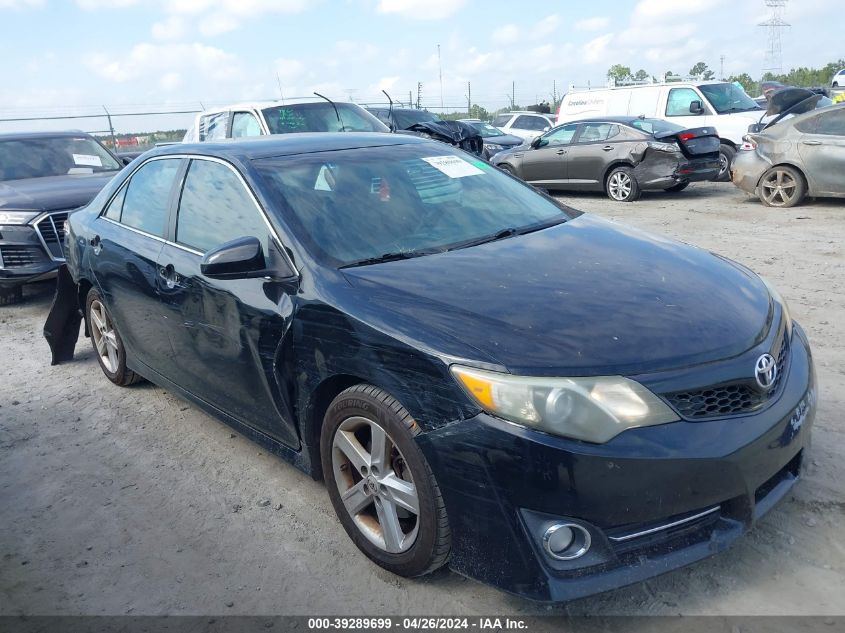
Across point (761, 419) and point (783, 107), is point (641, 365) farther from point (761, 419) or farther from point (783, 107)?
point (783, 107)

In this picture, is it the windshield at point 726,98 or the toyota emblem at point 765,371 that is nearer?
the toyota emblem at point 765,371

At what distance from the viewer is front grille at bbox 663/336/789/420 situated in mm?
2438

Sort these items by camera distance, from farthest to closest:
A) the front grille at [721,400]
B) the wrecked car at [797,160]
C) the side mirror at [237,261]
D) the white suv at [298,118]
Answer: the wrecked car at [797,160]
the white suv at [298,118]
the side mirror at [237,261]
the front grille at [721,400]

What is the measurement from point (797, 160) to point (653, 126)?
269 cm

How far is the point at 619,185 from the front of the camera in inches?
506

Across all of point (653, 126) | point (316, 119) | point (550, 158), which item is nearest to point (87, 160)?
point (316, 119)

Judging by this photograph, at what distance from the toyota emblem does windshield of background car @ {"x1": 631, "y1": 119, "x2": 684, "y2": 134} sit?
10585 millimetres

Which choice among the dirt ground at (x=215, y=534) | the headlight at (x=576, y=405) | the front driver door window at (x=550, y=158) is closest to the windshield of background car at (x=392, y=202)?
the headlight at (x=576, y=405)

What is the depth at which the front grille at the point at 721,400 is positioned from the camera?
244 cm

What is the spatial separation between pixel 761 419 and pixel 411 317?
1.23m

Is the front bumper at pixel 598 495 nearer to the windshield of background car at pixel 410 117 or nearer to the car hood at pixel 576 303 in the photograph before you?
the car hood at pixel 576 303

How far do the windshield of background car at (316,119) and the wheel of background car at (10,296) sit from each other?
359cm

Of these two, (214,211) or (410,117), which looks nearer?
(214,211)

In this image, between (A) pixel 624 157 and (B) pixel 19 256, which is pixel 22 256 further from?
(A) pixel 624 157
